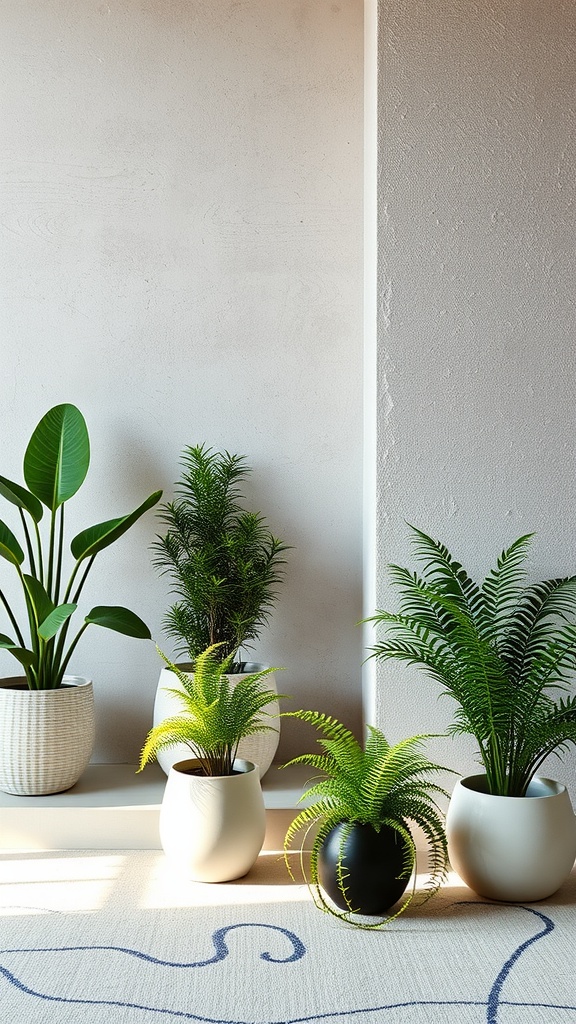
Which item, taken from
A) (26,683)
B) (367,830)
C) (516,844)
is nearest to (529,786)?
(516,844)

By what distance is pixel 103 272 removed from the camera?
288cm

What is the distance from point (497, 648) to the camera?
236 centimetres

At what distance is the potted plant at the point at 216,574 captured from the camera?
101 inches

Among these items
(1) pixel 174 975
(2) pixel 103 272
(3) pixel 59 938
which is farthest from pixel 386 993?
(2) pixel 103 272

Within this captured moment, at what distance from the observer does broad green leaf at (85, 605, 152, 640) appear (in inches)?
98.7

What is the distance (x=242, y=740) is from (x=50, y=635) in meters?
0.57

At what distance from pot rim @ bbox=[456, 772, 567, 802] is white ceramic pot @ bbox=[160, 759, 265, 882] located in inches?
19.8

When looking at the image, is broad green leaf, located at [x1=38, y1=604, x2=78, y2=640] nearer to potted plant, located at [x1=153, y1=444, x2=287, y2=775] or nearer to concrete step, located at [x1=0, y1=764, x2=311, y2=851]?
potted plant, located at [x1=153, y1=444, x2=287, y2=775]

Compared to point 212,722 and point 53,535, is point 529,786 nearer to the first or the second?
point 212,722

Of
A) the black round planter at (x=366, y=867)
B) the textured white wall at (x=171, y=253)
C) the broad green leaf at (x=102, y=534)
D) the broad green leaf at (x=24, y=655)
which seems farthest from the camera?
the textured white wall at (x=171, y=253)

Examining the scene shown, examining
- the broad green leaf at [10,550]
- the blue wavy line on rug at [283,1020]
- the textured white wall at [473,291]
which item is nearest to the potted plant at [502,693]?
the textured white wall at [473,291]

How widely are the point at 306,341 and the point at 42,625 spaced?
1166 millimetres

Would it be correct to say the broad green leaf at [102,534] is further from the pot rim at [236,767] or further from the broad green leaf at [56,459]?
the pot rim at [236,767]

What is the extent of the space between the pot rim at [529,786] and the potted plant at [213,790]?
0.50 metres
